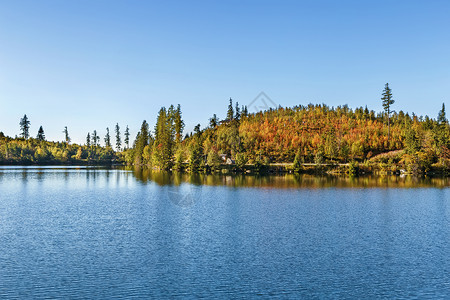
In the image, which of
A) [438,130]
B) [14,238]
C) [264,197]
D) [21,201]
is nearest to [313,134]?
[438,130]

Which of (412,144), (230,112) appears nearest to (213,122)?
(230,112)

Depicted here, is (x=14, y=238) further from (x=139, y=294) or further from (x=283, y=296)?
(x=283, y=296)

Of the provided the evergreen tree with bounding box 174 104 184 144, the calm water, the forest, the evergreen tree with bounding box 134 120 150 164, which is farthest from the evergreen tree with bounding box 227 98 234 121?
the calm water

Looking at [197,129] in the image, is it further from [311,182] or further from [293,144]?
[311,182]

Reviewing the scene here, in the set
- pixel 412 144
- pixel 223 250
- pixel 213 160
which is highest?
pixel 412 144

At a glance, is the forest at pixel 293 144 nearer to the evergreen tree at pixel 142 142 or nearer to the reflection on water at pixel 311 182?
the evergreen tree at pixel 142 142

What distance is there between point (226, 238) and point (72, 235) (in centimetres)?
1402

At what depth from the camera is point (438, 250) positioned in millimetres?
26953

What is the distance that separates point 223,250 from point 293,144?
124m

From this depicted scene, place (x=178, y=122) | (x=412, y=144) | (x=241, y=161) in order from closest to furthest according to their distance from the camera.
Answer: (x=412, y=144), (x=241, y=161), (x=178, y=122)

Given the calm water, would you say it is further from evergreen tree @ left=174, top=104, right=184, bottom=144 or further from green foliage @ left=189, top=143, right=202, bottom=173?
evergreen tree @ left=174, top=104, right=184, bottom=144

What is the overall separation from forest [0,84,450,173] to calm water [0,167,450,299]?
7733 cm

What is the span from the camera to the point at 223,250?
2680cm

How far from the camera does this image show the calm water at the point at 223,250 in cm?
1986
